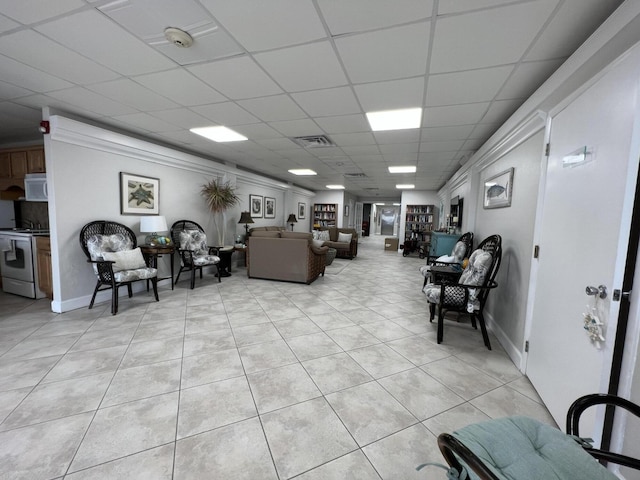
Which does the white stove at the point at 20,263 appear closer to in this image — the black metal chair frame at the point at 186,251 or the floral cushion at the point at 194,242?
the black metal chair frame at the point at 186,251

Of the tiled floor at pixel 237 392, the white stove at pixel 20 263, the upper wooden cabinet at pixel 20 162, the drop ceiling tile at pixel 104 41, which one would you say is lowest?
the tiled floor at pixel 237 392

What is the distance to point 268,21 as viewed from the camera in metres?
1.58

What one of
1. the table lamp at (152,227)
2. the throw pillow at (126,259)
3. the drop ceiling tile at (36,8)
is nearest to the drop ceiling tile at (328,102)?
the drop ceiling tile at (36,8)

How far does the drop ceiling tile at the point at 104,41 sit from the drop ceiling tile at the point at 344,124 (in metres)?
1.72

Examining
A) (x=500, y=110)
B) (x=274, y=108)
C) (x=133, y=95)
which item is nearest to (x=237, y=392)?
(x=274, y=108)

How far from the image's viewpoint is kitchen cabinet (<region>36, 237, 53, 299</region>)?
3502 mm

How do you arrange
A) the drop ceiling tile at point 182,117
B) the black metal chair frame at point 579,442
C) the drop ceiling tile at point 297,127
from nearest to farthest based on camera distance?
the black metal chair frame at point 579,442
the drop ceiling tile at point 182,117
the drop ceiling tile at point 297,127

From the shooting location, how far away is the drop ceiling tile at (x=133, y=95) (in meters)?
2.45

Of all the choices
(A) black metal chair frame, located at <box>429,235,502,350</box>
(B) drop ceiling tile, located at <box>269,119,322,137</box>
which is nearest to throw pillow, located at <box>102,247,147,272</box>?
(B) drop ceiling tile, located at <box>269,119,322,137</box>

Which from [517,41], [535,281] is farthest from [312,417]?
[517,41]

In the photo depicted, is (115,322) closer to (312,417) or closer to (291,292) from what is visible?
(291,292)

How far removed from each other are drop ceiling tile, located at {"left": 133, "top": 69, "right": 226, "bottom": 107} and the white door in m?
2.87

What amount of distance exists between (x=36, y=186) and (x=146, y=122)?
7.15 ft

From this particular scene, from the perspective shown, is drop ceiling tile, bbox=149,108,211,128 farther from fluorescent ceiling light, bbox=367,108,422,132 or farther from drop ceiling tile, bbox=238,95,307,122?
fluorescent ceiling light, bbox=367,108,422,132
